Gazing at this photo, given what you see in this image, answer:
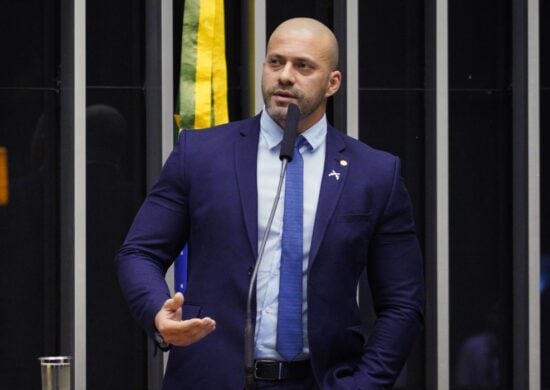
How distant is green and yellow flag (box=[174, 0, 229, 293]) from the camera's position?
624 centimetres

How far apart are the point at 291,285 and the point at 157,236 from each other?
415 mm

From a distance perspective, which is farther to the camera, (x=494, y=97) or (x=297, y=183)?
(x=494, y=97)

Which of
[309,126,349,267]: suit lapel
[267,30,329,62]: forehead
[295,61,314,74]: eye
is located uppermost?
[267,30,329,62]: forehead

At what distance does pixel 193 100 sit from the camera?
627cm

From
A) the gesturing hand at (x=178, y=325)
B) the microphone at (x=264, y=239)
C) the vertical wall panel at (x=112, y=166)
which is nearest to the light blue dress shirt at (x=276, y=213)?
the microphone at (x=264, y=239)

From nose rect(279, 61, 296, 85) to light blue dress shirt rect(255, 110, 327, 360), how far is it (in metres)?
0.14

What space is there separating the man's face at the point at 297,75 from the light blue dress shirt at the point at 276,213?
0.22 ft

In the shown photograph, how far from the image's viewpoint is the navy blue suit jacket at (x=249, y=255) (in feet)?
11.9

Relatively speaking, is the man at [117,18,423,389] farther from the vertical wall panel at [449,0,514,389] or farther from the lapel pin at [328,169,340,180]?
the vertical wall panel at [449,0,514,389]
